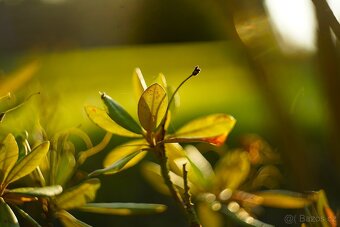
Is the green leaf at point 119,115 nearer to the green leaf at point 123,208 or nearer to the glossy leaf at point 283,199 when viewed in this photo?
the green leaf at point 123,208

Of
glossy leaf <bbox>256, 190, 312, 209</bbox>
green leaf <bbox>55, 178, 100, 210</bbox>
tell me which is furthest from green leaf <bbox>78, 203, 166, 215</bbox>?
glossy leaf <bbox>256, 190, 312, 209</bbox>

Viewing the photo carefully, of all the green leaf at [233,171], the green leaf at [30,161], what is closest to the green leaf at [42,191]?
the green leaf at [30,161]

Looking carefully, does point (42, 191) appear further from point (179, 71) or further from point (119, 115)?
point (179, 71)

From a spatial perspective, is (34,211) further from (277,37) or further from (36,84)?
(277,37)

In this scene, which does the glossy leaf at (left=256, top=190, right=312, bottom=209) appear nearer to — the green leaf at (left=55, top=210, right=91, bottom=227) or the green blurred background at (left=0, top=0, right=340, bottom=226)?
the green blurred background at (left=0, top=0, right=340, bottom=226)

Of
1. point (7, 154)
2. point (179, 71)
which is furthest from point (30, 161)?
point (179, 71)

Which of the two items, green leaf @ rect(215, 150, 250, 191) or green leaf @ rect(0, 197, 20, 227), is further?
green leaf @ rect(215, 150, 250, 191)
